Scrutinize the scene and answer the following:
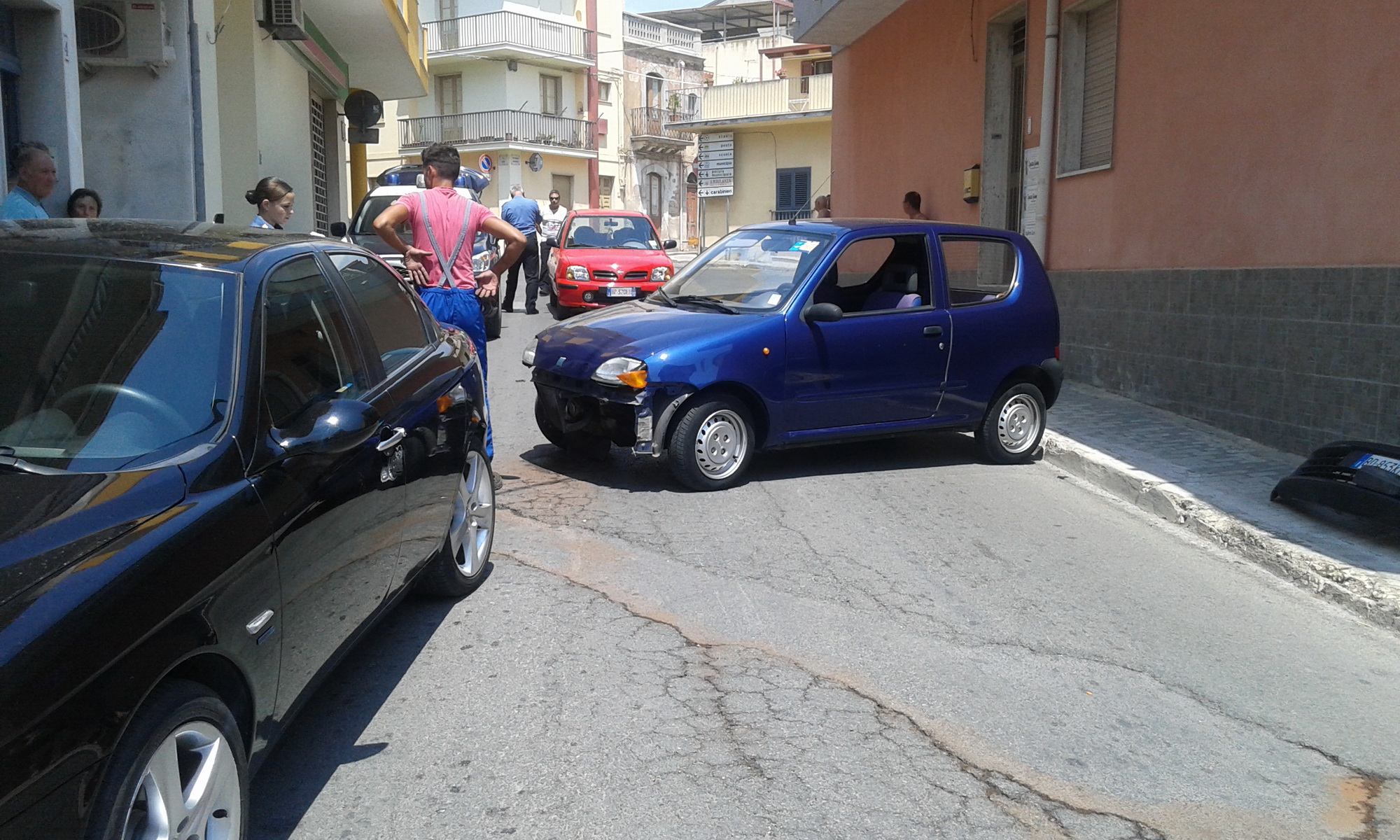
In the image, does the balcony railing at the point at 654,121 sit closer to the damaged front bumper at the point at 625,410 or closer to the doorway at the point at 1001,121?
the doorway at the point at 1001,121

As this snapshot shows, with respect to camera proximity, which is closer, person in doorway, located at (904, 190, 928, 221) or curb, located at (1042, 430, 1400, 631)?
curb, located at (1042, 430, 1400, 631)

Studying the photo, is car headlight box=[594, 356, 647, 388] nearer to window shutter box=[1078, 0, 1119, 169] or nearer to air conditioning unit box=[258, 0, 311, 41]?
window shutter box=[1078, 0, 1119, 169]

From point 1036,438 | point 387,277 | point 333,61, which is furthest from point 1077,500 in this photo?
point 333,61

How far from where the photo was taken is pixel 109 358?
3.20 m

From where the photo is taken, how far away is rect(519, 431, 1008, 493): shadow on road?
7.41m

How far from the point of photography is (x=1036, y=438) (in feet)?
27.6

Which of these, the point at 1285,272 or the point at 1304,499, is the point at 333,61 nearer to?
the point at 1285,272

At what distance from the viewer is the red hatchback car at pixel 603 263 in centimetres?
1603

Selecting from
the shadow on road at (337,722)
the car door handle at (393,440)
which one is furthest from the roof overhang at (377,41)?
the car door handle at (393,440)

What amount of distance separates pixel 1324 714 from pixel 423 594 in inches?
140

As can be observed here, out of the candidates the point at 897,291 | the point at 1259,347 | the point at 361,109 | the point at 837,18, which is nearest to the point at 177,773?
the point at 897,291

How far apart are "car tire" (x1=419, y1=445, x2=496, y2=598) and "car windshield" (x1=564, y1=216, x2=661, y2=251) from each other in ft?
39.5

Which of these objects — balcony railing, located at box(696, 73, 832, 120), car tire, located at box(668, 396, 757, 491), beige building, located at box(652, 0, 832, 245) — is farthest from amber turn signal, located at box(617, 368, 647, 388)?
balcony railing, located at box(696, 73, 832, 120)

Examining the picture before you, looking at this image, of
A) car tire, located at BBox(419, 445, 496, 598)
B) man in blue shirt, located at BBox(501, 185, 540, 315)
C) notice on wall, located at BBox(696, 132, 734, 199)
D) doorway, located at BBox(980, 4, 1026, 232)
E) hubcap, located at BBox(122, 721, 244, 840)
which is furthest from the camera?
notice on wall, located at BBox(696, 132, 734, 199)
